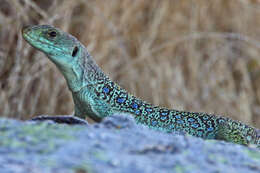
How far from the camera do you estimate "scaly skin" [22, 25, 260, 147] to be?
199 inches

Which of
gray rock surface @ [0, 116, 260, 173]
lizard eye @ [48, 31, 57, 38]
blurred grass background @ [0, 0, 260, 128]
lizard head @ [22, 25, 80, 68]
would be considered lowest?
gray rock surface @ [0, 116, 260, 173]

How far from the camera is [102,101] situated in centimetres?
522

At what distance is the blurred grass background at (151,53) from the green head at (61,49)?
110 inches

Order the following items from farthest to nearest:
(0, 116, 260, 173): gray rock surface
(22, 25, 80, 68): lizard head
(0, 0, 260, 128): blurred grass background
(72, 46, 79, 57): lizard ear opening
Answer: (0, 0, 260, 128): blurred grass background < (72, 46, 79, 57): lizard ear opening < (22, 25, 80, 68): lizard head < (0, 116, 260, 173): gray rock surface

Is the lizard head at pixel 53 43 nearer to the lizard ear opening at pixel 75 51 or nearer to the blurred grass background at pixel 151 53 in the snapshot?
the lizard ear opening at pixel 75 51

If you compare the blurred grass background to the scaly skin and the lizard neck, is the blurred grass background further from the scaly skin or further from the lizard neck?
the scaly skin

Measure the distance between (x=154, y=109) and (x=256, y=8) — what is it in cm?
633

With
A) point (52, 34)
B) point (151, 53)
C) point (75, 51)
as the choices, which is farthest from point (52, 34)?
point (151, 53)

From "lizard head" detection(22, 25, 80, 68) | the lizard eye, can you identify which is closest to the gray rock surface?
"lizard head" detection(22, 25, 80, 68)

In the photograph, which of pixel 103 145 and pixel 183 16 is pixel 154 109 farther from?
pixel 183 16

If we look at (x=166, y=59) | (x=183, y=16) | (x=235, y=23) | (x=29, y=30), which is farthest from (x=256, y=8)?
(x=29, y=30)

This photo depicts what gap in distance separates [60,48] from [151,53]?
4971 mm

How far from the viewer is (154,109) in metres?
5.34

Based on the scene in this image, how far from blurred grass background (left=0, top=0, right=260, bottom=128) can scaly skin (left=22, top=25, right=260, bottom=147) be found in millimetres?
2822
